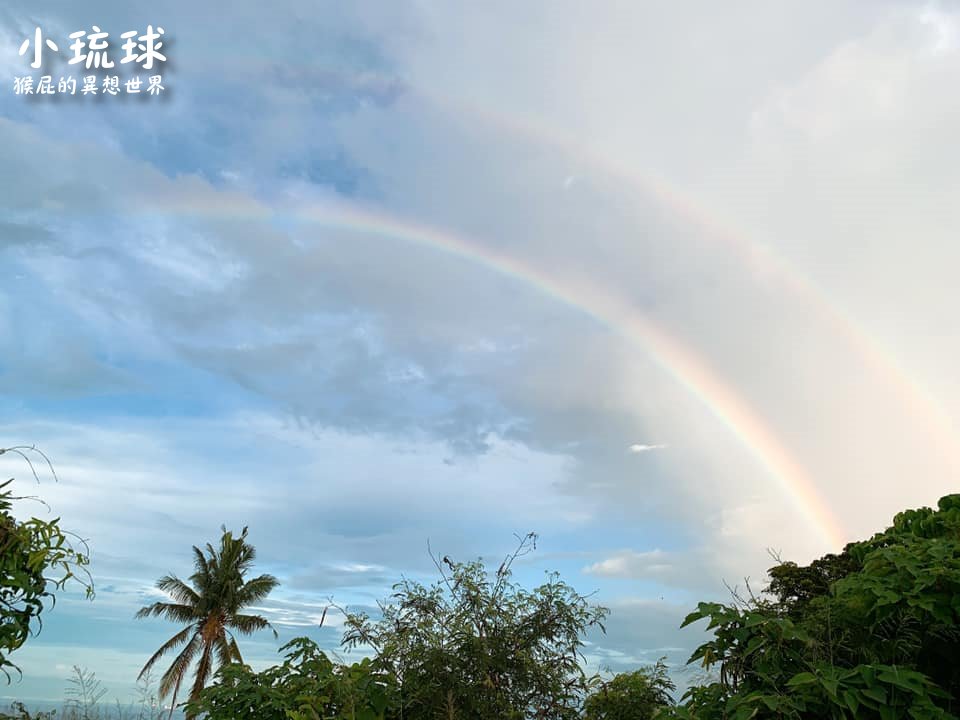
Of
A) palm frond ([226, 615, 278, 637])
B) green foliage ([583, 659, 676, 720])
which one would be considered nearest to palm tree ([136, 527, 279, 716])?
palm frond ([226, 615, 278, 637])

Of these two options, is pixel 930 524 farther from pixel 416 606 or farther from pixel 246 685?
pixel 246 685

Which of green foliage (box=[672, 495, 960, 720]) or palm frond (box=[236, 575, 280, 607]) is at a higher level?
palm frond (box=[236, 575, 280, 607])

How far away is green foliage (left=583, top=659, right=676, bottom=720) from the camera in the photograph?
1109cm

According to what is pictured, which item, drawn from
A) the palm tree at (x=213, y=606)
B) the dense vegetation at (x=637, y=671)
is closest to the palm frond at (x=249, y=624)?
the palm tree at (x=213, y=606)

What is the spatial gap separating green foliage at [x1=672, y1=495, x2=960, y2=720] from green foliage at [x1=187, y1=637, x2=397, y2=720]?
3.57 meters

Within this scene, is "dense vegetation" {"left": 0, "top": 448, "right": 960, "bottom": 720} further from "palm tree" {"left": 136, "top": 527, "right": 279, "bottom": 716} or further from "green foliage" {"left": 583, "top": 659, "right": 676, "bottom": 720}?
Answer: "palm tree" {"left": 136, "top": 527, "right": 279, "bottom": 716}

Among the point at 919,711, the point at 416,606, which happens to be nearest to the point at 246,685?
the point at 416,606

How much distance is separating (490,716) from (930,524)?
4.59 m

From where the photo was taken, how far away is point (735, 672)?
493cm

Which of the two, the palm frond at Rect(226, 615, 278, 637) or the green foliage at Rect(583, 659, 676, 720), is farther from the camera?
the palm frond at Rect(226, 615, 278, 637)

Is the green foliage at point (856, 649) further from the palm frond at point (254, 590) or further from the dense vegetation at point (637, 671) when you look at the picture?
the palm frond at point (254, 590)

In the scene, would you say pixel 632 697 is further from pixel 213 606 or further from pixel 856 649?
pixel 213 606

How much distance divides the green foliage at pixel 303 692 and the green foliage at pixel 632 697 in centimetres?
402

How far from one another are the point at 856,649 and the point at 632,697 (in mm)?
7335
